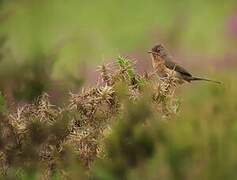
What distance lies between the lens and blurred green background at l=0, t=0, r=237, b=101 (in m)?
13.9

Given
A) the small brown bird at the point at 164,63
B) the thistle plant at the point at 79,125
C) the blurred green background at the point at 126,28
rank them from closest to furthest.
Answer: the thistle plant at the point at 79,125 < the small brown bird at the point at 164,63 < the blurred green background at the point at 126,28

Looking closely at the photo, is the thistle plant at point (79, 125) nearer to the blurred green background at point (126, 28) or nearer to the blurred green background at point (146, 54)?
the blurred green background at point (146, 54)

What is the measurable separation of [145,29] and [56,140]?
40.4 ft

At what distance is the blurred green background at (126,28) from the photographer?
13.9 metres

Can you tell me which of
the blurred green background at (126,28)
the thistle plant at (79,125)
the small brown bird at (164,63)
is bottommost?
the thistle plant at (79,125)

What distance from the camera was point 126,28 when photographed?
17.1 m

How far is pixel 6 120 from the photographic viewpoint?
4.43m

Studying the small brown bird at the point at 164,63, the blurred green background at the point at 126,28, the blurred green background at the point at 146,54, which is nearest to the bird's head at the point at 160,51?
the small brown bird at the point at 164,63

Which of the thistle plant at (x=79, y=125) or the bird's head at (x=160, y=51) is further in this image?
the bird's head at (x=160, y=51)

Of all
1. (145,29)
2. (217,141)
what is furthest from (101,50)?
(217,141)

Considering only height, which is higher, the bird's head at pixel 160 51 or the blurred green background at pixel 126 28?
the blurred green background at pixel 126 28

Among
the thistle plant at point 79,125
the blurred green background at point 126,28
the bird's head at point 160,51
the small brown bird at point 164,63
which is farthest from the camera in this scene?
the blurred green background at point 126,28

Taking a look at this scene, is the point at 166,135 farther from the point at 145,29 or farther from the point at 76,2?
the point at 76,2

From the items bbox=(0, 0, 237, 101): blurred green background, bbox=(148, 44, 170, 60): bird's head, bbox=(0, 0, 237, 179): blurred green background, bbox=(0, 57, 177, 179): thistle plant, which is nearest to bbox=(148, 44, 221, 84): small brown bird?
bbox=(148, 44, 170, 60): bird's head
